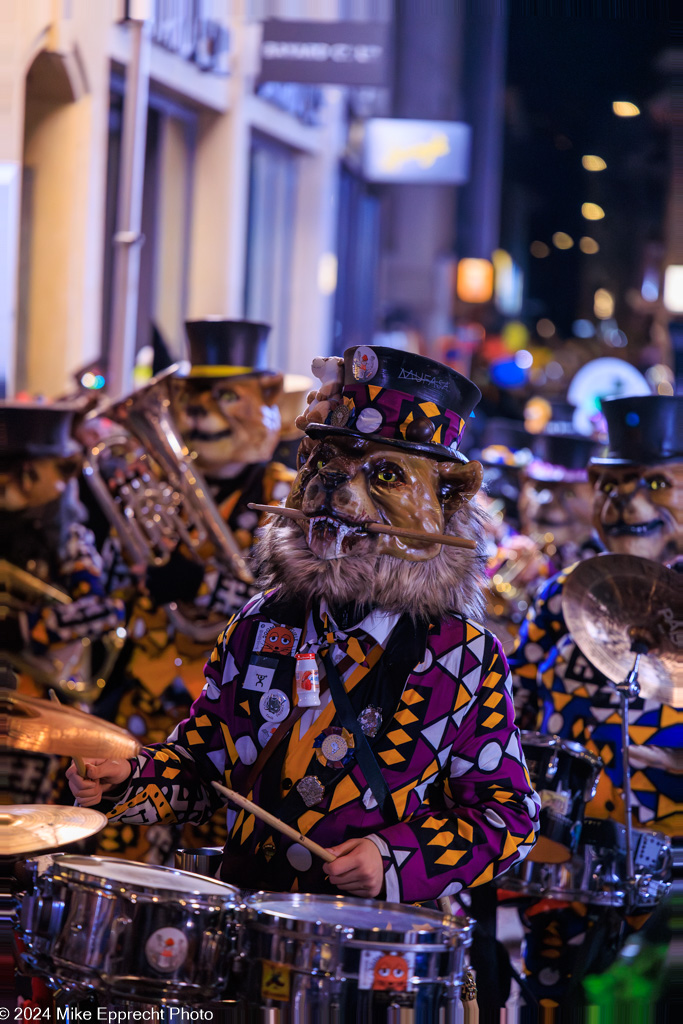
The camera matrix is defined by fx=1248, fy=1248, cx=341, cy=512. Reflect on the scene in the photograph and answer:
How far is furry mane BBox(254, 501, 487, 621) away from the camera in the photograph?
2.46 metres

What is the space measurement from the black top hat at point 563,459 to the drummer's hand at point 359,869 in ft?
15.1

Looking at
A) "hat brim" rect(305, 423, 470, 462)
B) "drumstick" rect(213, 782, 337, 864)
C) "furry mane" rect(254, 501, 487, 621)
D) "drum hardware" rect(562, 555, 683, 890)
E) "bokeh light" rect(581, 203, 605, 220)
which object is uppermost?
"bokeh light" rect(581, 203, 605, 220)

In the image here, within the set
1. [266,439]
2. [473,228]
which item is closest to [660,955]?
[266,439]

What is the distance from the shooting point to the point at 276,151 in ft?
53.4

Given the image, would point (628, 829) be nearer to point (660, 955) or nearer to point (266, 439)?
point (660, 955)

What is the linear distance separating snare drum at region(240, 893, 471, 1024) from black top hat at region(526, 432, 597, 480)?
488cm

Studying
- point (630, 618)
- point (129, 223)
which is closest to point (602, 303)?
point (129, 223)

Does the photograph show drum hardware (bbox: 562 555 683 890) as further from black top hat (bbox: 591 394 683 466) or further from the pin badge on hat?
the pin badge on hat

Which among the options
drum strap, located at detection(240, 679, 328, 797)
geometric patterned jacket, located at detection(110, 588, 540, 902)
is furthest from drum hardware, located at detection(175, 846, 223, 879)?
drum strap, located at detection(240, 679, 328, 797)

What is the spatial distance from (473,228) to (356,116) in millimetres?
4890

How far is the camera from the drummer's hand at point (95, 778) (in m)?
2.39

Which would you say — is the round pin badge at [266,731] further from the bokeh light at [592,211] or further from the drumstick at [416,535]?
the bokeh light at [592,211]

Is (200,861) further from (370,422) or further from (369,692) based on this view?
(370,422)

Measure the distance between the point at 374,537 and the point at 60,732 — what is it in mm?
700
